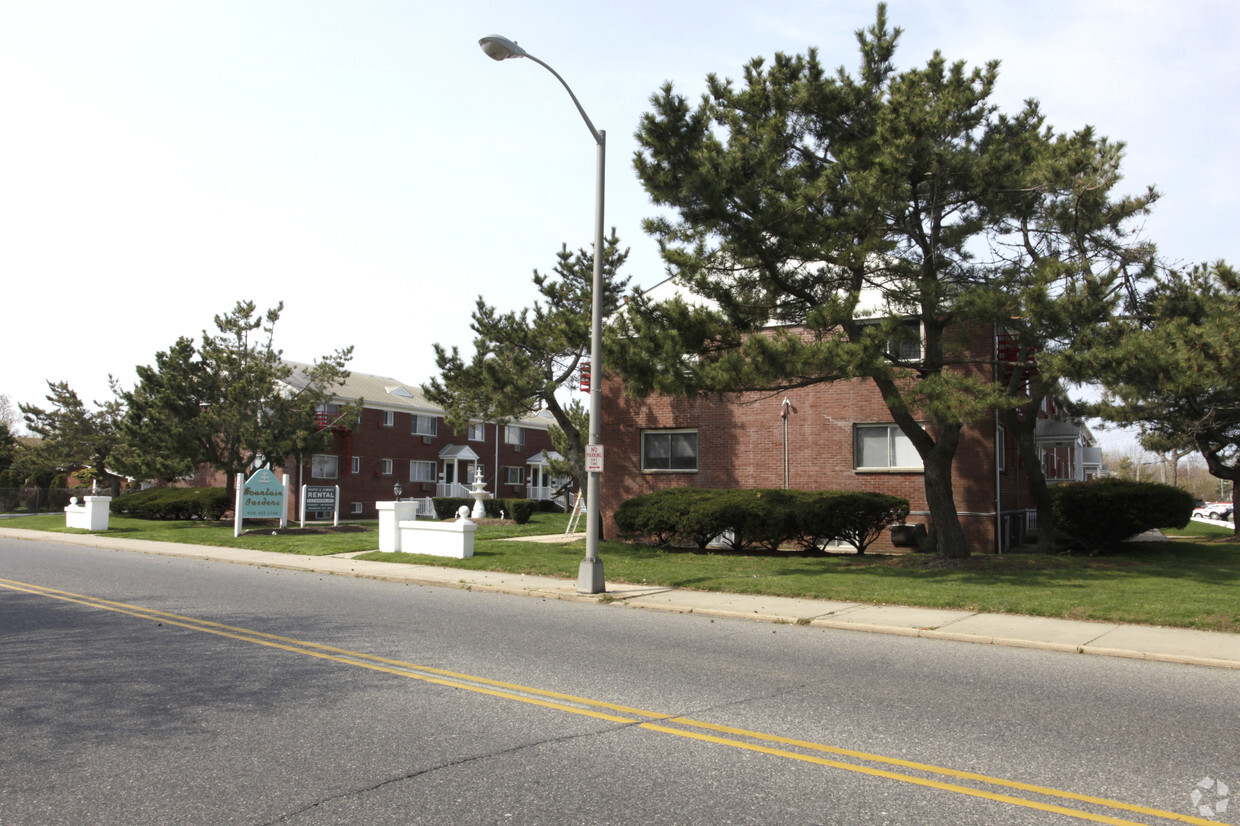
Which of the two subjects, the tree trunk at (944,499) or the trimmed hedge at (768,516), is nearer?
the tree trunk at (944,499)

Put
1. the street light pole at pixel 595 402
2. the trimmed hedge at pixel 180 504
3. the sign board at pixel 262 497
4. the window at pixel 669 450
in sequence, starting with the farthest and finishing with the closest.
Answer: the trimmed hedge at pixel 180 504, the sign board at pixel 262 497, the window at pixel 669 450, the street light pole at pixel 595 402

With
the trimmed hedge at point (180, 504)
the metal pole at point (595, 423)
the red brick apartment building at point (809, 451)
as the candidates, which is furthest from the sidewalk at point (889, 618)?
the trimmed hedge at point (180, 504)

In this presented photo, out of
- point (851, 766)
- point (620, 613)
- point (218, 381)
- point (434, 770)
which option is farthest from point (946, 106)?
point (218, 381)

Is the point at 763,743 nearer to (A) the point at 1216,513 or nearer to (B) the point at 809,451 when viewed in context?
(B) the point at 809,451

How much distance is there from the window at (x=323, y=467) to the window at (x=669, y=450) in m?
24.7

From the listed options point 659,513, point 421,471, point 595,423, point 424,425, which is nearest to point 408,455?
point 421,471

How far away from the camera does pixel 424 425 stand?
5284cm

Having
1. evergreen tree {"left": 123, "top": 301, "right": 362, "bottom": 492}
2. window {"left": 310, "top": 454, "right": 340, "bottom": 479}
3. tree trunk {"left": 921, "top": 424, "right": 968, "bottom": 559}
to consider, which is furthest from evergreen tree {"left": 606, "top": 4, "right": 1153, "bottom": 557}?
window {"left": 310, "top": 454, "right": 340, "bottom": 479}

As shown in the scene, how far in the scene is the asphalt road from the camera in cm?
479

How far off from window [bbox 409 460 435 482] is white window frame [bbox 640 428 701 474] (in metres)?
27.7

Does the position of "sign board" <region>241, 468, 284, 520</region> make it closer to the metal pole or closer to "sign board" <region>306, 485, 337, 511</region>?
"sign board" <region>306, 485, 337, 511</region>

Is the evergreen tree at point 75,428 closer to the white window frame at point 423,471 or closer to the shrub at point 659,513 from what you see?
the white window frame at point 423,471

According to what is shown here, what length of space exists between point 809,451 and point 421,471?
3267 centimetres

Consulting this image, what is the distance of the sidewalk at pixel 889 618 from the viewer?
9.78 m
